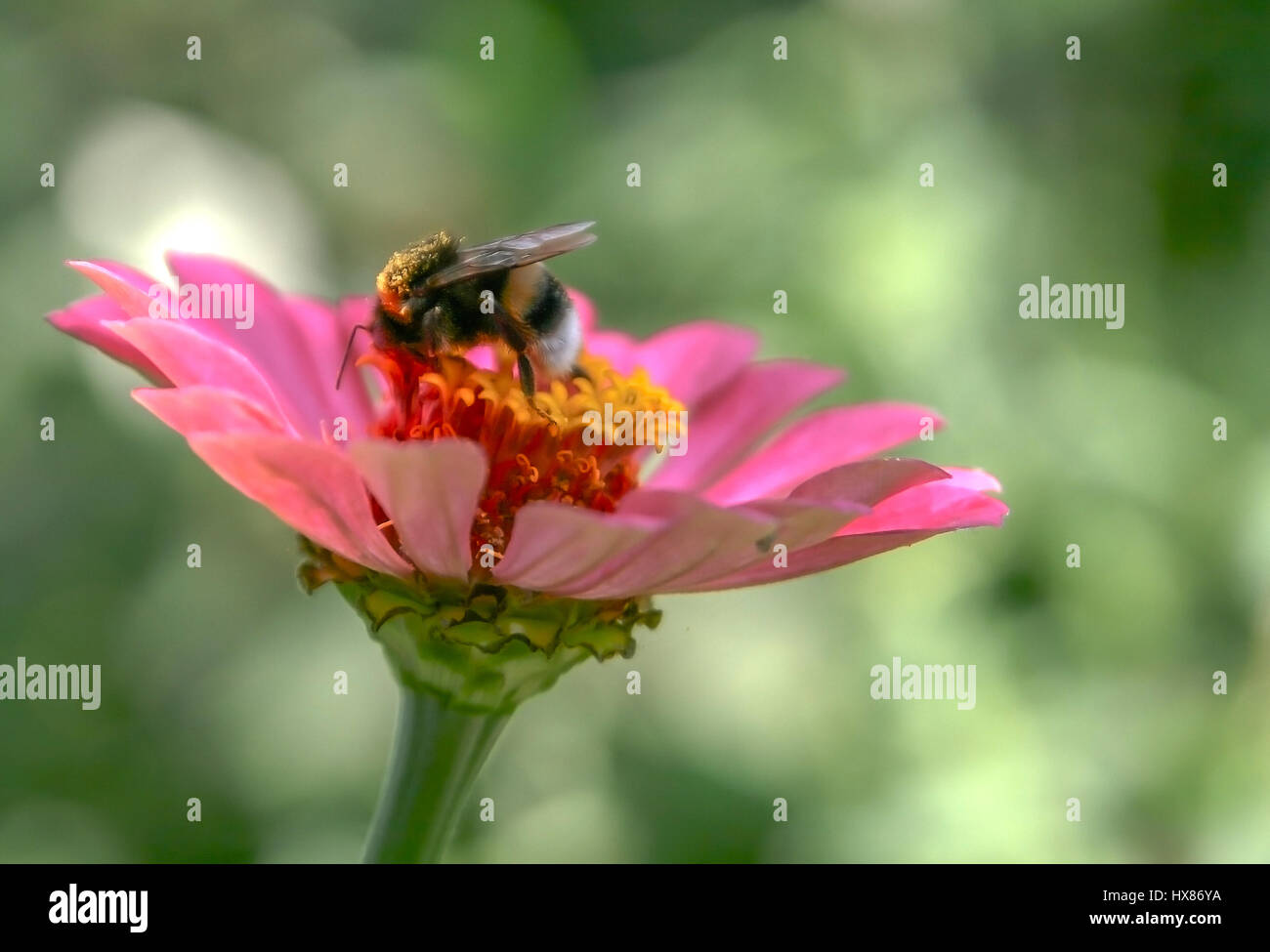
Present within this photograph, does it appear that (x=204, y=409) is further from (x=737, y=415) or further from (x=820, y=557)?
(x=737, y=415)

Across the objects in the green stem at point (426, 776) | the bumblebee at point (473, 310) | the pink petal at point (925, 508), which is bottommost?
the green stem at point (426, 776)

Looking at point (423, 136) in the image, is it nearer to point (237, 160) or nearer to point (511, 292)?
point (237, 160)

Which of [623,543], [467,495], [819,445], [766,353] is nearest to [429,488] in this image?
[467,495]

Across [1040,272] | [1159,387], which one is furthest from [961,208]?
[1159,387]

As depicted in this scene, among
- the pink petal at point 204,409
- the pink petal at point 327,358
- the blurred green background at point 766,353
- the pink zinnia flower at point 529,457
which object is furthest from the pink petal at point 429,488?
the blurred green background at point 766,353

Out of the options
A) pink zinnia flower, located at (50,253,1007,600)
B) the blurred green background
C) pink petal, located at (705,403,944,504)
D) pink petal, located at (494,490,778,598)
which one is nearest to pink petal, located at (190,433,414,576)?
pink zinnia flower, located at (50,253,1007,600)

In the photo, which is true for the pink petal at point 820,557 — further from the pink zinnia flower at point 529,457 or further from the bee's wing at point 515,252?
the bee's wing at point 515,252
